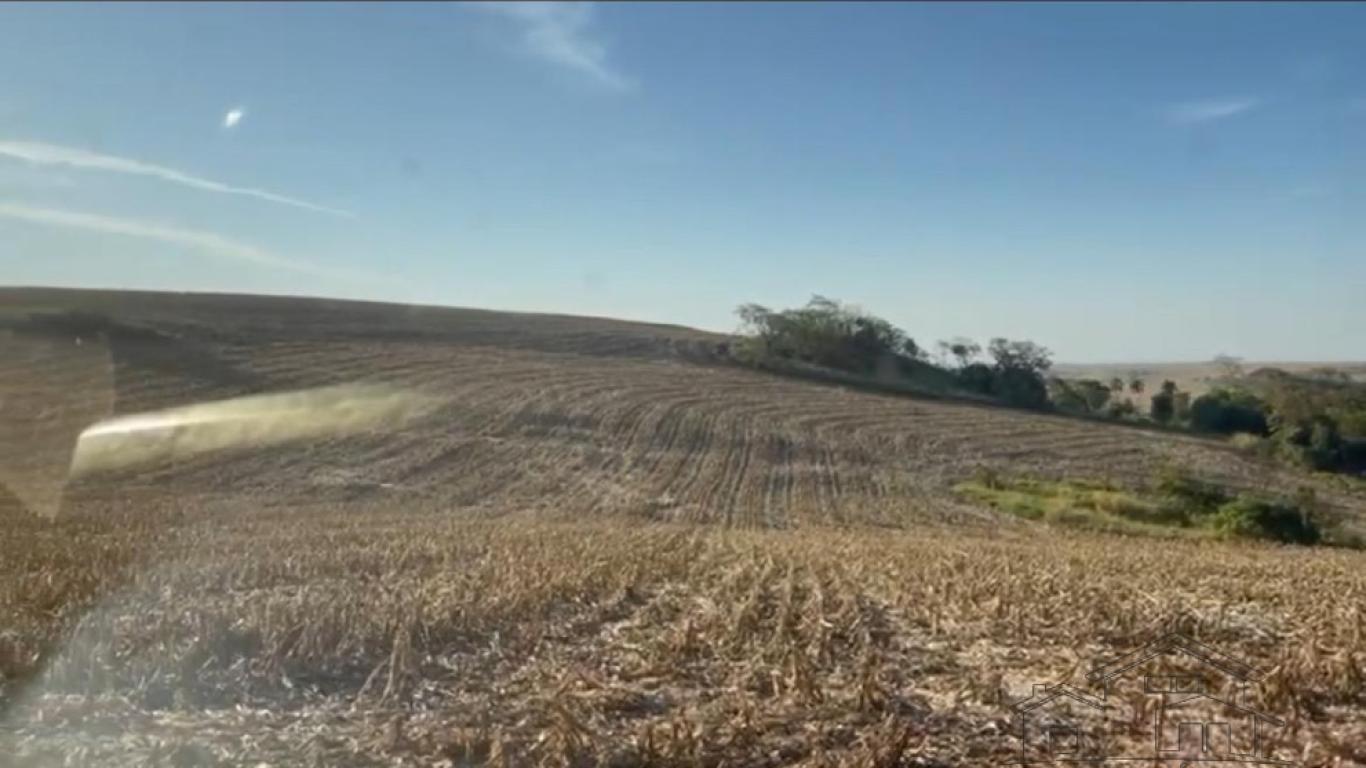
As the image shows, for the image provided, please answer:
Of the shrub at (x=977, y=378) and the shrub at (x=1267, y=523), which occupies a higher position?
the shrub at (x=977, y=378)

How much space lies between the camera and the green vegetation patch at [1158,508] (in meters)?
29.9

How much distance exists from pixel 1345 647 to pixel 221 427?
3414 centimetres

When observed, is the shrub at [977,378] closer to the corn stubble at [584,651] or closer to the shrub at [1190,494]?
the shrub at [1190,494]

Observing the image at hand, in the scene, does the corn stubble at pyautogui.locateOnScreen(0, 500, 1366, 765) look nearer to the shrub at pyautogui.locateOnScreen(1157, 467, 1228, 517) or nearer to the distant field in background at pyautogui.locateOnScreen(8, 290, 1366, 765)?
the distant field in background at pyautogui.locateOnScreen(8, 290, 1366, 765)

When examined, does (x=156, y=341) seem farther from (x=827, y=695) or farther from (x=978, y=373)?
(x=978, y=373)

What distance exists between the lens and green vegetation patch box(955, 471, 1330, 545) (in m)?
29.9

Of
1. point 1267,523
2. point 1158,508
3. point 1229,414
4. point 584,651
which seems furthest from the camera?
point 1229,414

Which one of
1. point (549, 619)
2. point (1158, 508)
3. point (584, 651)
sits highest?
point (584, 651)

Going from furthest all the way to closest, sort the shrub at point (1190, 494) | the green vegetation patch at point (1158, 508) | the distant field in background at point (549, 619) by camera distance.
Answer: the shrub at point (1190, 494), the green vegetation patch at point (1158, 508), the distant field in background at point (549, 619)

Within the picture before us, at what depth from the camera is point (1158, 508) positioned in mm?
32969

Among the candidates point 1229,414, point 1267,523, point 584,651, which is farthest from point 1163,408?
point 584,651

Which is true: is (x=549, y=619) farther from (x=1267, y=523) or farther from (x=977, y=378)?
(x=977, y=378)

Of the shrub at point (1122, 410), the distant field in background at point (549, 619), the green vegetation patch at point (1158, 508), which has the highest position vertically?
the shrub at point (1122, 410)

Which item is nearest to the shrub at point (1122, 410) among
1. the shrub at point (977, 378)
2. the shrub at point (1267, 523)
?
the shrub at point (977, 378)
